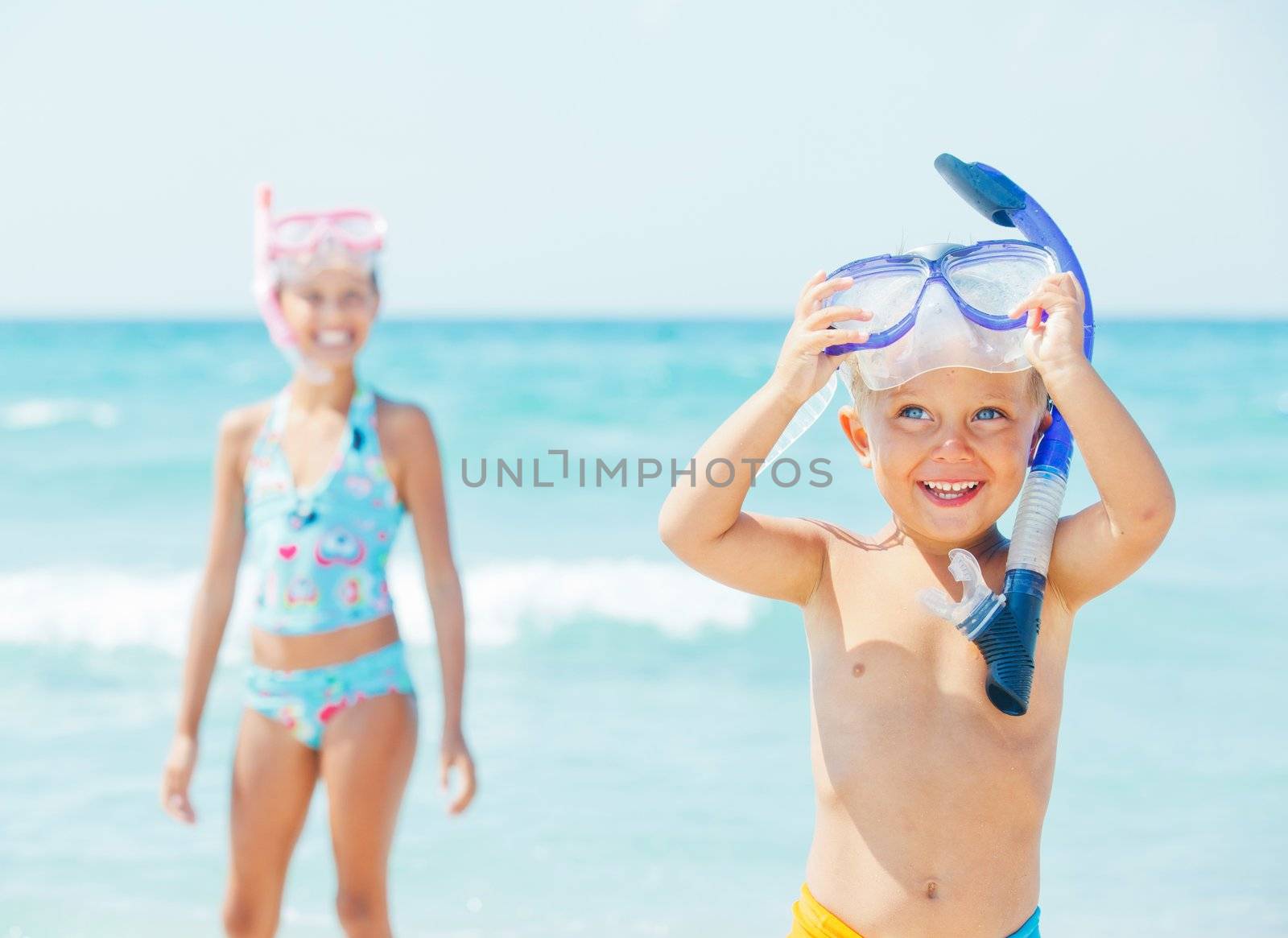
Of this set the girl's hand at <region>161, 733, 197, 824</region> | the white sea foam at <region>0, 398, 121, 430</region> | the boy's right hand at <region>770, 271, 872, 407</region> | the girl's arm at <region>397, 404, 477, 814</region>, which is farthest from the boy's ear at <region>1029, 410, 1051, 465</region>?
the white sea foam at <region>0, 398, 121, 430</region>

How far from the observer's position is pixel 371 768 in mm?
3197

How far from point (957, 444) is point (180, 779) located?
2091mm

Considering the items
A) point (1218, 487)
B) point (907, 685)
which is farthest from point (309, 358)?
point (1218, 487)

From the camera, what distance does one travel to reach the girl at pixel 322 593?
3.21 metres

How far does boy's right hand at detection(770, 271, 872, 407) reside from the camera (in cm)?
219

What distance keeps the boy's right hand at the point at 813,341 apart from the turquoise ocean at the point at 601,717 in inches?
104

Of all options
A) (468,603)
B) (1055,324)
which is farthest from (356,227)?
(468,603)

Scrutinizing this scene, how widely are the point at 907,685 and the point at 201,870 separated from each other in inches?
132

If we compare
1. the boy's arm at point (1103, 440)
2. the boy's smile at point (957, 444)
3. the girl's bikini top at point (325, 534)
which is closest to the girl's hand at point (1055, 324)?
the boy's arm at point (1103, 440)

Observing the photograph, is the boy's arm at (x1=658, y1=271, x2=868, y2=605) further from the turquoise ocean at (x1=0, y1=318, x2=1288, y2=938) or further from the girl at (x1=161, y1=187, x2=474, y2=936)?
the turquoise ocean at (x1=0, y1=318, x2=1288, y2=938)

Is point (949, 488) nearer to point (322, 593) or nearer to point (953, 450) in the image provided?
point (953, 450)

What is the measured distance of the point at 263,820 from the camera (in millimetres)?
3217

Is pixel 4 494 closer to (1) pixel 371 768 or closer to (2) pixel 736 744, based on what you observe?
(2) pixel 736 744

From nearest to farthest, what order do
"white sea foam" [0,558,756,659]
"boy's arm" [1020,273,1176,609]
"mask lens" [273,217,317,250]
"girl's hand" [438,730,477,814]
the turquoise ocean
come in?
"boy's arm" [1020,273,1176,609], "girl's hand" [438,730,477,814], "mask lens" [273,217,317,250], the turquoise ocean, "white sea foam" [0,558,756,659]
